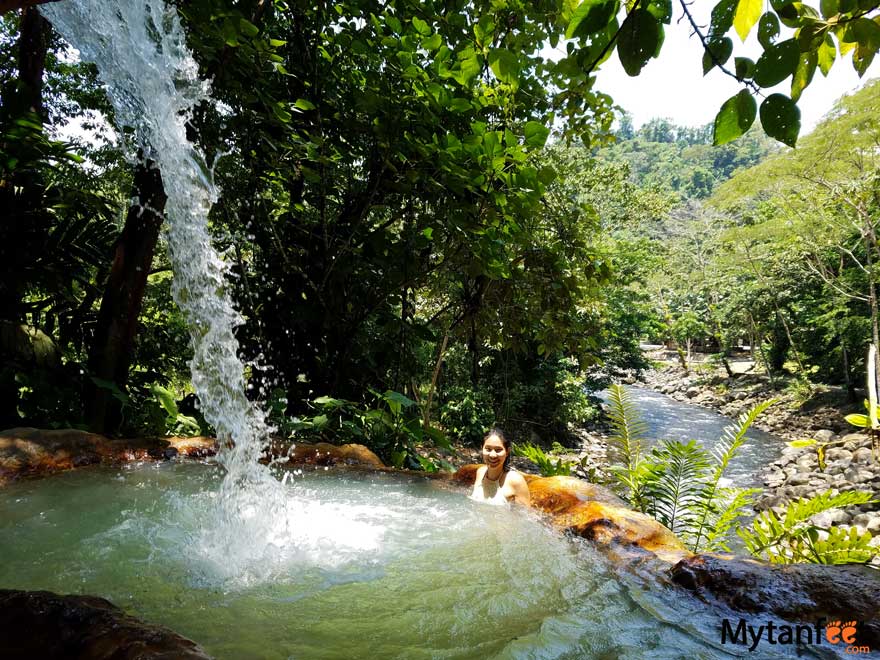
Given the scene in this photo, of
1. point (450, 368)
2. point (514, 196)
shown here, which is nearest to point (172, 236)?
point (514, 196)

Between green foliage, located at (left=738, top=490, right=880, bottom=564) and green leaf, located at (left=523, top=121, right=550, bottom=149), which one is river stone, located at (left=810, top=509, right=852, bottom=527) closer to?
green foliage, located at (left=738, top=490, right=880, bottom=564)

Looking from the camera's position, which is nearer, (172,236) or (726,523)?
(726,523)

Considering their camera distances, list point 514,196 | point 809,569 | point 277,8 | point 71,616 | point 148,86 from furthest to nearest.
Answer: point 277,8 → point 514,196 → point 148,86 → point 809,569 → point 71,616

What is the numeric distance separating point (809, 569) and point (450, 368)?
1079 cm

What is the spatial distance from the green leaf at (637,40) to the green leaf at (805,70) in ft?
0.93

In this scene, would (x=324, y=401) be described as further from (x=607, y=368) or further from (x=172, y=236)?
(x=607, y=368)

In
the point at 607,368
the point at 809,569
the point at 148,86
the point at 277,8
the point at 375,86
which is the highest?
the point at 277,8

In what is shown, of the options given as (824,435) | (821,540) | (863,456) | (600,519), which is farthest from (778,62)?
(824,435)

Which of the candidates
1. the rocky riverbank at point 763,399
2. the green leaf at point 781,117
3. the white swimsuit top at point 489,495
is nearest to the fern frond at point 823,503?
the white swimsuit top at point 489,495

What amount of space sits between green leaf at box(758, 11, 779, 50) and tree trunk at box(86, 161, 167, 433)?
496 cm

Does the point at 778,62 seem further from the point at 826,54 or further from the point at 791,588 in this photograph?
the point at 791,588

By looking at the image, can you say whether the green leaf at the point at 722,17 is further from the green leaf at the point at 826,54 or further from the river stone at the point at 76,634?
the river stone at the point at 76,634

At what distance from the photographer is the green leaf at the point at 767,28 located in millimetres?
983

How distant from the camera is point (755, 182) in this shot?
14.5m
